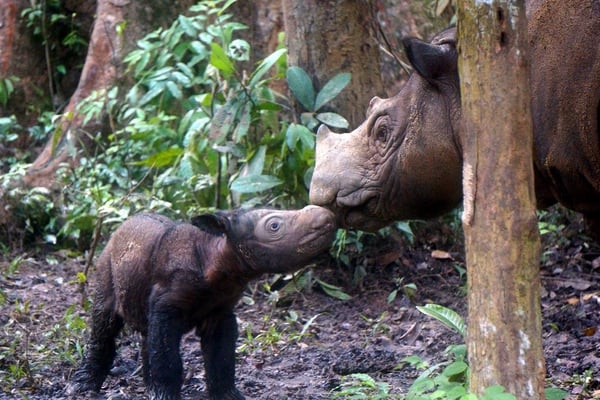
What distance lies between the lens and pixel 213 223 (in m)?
5.47

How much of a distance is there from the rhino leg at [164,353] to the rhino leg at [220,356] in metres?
0.22

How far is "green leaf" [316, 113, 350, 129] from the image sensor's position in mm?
7270

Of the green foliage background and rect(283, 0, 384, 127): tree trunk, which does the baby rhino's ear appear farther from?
rect(283, 0, 384, 127): tree trunk

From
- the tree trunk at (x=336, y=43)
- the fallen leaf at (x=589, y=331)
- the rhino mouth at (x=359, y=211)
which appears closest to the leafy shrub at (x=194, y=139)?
the tree trunk at (x=336, y=43)

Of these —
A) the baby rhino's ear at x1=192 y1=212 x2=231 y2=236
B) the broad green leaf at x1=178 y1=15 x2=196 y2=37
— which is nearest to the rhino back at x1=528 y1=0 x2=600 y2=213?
the baby rhino's ear at x1=192 y1=212 x2=231 y2=236

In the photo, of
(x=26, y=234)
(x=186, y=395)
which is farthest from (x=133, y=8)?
(x=186, y=395)

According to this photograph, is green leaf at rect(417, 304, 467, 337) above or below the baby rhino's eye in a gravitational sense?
below

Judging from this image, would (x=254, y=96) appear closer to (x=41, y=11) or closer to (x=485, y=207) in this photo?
(x=485, y=207)

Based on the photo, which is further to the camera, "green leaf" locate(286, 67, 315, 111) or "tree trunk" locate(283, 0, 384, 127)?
"tree trunk" locate(283, 0, 384, 127)

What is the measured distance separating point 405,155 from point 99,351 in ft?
6.42

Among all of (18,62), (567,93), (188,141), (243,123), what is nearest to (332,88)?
(243,123)

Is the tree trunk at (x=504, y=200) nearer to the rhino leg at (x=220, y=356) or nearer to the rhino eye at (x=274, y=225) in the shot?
the rhino eye at (x=274, y=225)

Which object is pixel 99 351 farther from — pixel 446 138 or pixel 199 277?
pixel 446 138

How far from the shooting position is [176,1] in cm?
1086
